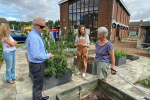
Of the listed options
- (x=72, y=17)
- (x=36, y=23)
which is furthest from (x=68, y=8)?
(x=36, y=23)

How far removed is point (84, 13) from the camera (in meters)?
13.7

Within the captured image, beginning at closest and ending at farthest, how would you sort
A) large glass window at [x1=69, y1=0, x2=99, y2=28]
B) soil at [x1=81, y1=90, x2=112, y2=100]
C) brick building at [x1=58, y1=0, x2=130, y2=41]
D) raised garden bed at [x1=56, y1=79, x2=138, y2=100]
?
raised garden bed at [x1=56, y1=79, x2=138, y2=100] < soil at [x1=81, y1=90, x2=112, y2=100] < brick building at [x1=58, y1=0, x2=130, y2=41] < large glass window at [x1=69, y1=0, x2=99, y2=28]

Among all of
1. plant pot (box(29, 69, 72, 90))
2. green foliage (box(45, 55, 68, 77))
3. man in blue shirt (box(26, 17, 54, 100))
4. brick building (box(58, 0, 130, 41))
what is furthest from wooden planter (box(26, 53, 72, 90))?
brick building (box(58, 0, 130, 41))

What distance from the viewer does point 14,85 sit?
2734 mm

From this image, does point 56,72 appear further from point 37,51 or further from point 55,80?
point 37,51

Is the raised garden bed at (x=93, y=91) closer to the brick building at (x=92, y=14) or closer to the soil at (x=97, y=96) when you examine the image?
the soil at (x=97, y=96)

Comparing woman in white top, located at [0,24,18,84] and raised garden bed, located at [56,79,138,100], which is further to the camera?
woman in white top, located at [0,24,18,84]

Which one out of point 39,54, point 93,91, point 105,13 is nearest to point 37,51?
point 39,54

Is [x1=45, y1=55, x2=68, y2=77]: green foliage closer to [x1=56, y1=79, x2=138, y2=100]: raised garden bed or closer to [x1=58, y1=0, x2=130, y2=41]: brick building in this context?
[x1=56, y1=79, x2=138, y2=100]: raised garden bed

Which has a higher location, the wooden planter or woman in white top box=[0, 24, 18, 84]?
woman in white top box=[0, 24, 18, 84]

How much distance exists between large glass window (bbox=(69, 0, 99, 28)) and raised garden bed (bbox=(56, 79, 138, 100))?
11.8 m

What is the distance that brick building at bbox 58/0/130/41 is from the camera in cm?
1112

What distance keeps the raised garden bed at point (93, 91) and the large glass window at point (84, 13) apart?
11.8 m

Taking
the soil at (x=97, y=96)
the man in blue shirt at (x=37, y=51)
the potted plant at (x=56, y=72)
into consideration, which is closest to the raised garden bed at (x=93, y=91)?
the soil at (x=97, y=96)
